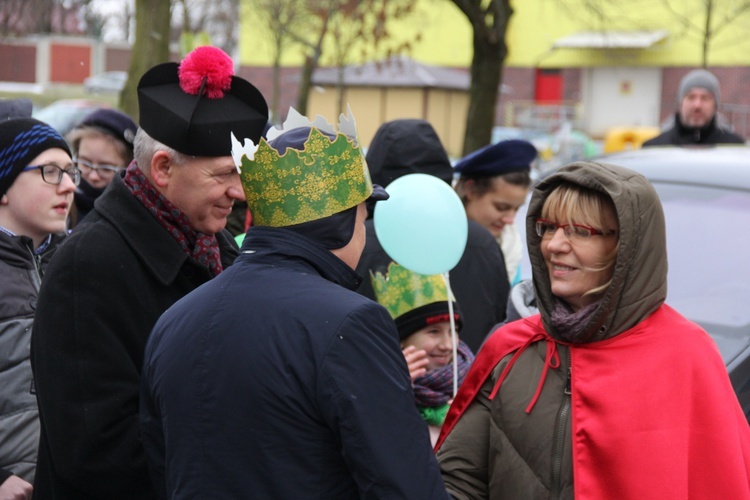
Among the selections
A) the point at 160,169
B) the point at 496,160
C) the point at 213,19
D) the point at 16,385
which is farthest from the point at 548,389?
the point at 213,19

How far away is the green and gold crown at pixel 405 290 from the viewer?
392 cm

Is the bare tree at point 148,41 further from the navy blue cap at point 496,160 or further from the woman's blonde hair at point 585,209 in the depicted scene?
the woman's blonde hair at point 585,209

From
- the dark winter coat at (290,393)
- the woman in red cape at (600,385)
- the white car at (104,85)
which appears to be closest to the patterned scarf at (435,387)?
the woman in red cape at (600,385)

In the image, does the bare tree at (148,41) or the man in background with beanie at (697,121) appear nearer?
the man in background with beanie at (697,121)

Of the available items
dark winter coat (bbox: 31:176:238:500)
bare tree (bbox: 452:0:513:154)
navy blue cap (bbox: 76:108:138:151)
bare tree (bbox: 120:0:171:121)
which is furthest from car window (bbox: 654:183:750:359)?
bare tree (bbox: 452:0:513:154)

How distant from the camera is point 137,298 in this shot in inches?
111

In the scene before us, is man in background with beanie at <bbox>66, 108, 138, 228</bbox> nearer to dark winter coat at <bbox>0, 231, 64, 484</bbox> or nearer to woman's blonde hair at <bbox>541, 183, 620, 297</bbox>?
dark winter coat at <bbox>0, 231, 64, 484</bbox>

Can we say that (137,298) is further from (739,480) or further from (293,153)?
(739,480)

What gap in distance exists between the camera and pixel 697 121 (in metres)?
7.71

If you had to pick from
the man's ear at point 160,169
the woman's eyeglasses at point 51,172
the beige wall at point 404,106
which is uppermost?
the beige wall at point 404,106

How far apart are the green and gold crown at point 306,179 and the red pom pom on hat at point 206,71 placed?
75 cm

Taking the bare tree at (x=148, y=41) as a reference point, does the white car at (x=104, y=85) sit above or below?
above

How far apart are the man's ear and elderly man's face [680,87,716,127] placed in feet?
18.4

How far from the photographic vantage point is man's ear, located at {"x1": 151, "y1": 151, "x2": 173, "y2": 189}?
9.82 ft
